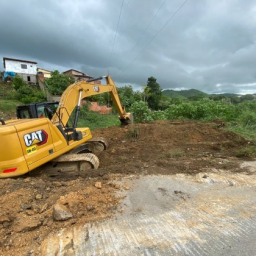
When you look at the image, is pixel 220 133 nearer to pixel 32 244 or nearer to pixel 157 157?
pixel 157 157

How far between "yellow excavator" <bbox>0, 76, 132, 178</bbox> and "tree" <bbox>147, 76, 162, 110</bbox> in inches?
1236

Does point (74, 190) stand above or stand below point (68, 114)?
below

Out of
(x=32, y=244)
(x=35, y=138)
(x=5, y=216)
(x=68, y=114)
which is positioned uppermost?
(x=68, y=114)

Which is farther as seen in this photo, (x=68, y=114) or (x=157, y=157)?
(x=157, y=157)

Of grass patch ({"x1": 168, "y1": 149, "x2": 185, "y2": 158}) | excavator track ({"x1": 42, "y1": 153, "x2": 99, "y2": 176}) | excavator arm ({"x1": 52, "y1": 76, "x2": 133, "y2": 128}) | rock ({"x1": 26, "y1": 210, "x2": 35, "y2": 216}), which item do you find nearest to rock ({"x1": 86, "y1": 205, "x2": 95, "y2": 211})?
rock ({"x1": 26, "y1": 210, "x2": 35, "y2": 216})

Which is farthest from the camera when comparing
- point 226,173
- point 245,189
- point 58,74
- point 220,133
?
point 58,74

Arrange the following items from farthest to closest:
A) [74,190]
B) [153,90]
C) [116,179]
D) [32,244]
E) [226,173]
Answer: [153,90] < [226,173] < [116,179] < [74,190] < [32,244]

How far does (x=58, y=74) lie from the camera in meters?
21.3

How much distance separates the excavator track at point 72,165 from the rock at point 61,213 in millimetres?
1587

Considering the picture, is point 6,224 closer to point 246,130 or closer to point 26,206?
point 26,206

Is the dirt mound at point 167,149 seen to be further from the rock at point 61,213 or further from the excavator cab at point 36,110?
the excavator cab at point 36,110

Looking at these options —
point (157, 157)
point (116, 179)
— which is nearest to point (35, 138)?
point (116, 179)

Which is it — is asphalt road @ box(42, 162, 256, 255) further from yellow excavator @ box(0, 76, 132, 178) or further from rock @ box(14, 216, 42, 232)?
yellow excavator @ box(0, 76, 132, 178)

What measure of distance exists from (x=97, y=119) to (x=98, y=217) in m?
15.1
